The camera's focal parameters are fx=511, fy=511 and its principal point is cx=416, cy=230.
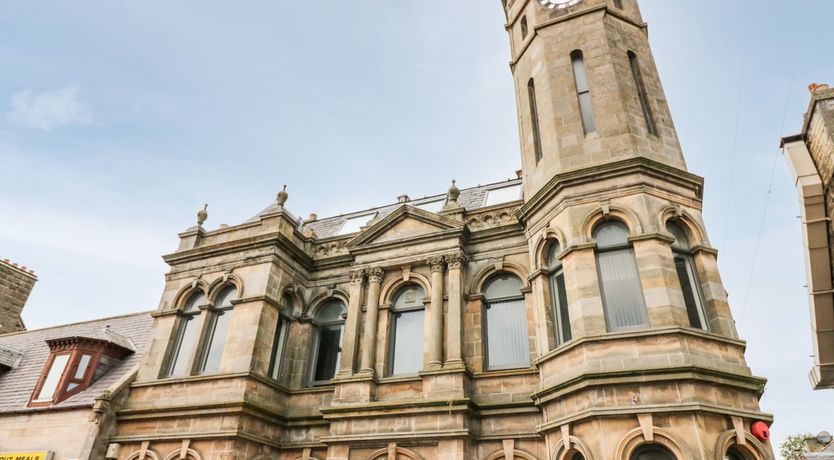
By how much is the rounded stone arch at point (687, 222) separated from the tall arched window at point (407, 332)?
22.3 feet

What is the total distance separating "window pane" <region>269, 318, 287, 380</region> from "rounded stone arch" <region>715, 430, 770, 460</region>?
11413 mm

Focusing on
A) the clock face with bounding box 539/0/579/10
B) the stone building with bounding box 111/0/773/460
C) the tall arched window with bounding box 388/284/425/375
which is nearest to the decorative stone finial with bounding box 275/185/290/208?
the stone building with bounding box 111/0/773/460

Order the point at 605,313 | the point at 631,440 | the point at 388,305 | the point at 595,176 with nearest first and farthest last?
the point at 631,440 → the point at 605,313 → the point at 595,176 → the point at 388,305

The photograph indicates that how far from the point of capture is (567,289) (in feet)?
39.1

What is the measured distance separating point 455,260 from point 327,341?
16.4ft

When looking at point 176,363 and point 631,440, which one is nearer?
point 631,440

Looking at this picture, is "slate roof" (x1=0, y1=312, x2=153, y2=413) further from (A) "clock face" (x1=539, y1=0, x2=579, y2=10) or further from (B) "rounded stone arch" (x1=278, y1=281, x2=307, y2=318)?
(A) "clock face" (x1=539, y1=0, x2=579, y2=10)

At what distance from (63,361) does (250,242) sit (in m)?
7.27

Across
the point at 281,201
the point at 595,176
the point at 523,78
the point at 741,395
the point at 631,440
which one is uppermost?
the point at 523,78

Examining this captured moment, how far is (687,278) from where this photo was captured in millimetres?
11844

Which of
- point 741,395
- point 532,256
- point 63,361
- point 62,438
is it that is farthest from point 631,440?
point 63,361

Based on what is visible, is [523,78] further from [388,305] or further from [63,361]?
[63,361]

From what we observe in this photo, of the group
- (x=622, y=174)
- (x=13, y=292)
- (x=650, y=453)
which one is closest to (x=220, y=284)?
(x=622, y=174)

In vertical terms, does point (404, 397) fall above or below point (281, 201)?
below
